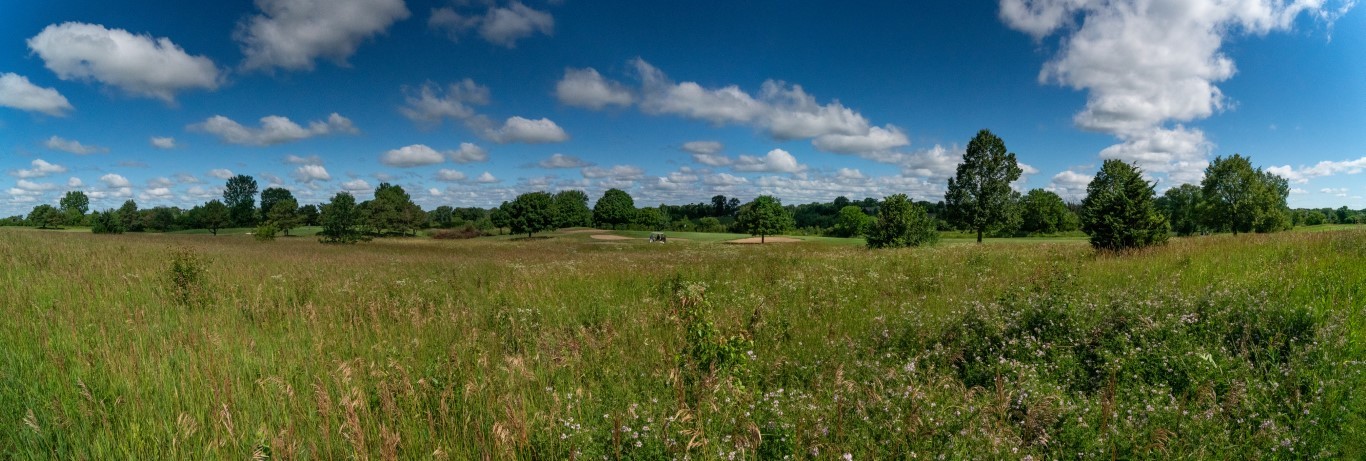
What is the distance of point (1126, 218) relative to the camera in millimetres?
14359

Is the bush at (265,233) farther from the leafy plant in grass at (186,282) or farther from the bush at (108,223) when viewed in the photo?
the bush at (108,223)

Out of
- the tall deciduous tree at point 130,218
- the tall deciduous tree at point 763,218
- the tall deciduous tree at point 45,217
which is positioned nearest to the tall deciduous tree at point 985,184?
the tall deciduous tree at point 763,218

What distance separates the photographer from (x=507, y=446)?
9.67 feet

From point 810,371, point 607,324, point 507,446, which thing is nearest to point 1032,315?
point 810,371

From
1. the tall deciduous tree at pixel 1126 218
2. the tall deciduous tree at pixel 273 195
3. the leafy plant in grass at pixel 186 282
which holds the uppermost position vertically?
the tall deciduous tree at pixel 273 195

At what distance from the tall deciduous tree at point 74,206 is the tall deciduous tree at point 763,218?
440ft

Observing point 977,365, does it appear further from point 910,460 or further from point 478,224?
point 478,224

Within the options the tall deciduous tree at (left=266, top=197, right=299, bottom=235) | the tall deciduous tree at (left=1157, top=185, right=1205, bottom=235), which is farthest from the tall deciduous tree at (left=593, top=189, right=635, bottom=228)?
the tall deciduous tree at (left=1157, top=185, right=1205, bottom=235)

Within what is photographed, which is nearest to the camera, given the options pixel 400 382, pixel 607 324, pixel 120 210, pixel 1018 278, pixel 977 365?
pixel 400 382

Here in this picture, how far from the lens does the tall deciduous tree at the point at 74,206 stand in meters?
99.0

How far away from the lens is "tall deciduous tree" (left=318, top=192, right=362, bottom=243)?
2008 inches

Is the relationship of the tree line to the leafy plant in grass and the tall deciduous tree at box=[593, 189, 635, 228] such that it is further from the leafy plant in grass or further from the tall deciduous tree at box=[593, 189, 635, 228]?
the leafy plant in grass

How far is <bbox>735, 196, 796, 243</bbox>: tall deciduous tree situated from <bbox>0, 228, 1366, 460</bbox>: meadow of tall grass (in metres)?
60.1

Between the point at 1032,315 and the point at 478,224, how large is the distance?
329 feet
